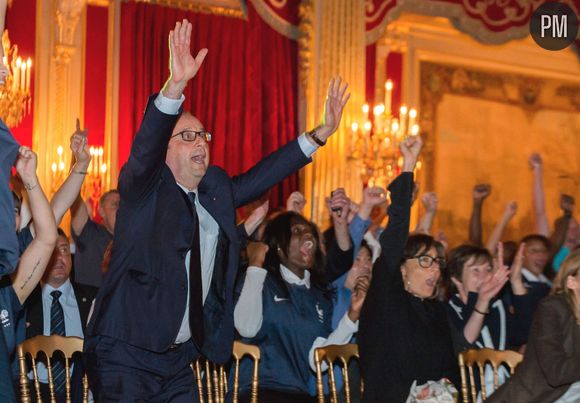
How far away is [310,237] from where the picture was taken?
17.9 feet

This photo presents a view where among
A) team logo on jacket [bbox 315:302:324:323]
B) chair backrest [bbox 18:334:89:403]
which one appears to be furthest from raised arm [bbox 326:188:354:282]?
chair backrest [bbox 18:334:89:403]

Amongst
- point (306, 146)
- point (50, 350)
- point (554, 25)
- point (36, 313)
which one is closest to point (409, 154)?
point (306, 146)

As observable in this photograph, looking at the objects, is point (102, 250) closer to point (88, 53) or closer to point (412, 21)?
point (88, 53)

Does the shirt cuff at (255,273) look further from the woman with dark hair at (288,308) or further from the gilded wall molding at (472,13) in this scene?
the gilded wall molding at (472,13)

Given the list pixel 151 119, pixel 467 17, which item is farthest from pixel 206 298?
pixel 467 17

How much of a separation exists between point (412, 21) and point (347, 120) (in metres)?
1.89

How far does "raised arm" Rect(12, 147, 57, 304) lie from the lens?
132 inches

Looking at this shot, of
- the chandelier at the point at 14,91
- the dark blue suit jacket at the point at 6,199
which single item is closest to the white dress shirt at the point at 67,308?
the dark blue suit jacket at the point at 6,199

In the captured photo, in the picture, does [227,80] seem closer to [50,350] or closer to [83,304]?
[83,304]

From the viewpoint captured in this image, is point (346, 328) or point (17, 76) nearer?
point (346, 328)

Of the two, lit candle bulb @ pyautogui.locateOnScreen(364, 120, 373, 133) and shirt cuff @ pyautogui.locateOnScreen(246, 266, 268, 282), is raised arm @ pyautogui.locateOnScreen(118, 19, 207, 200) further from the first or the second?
lit candle bulb @ pyautogui.locateOnScreen(364, 120, 373, 133)

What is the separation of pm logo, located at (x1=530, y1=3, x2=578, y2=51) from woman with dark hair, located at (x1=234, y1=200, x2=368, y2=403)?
19.5ft

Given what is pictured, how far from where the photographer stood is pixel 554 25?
11.3 m

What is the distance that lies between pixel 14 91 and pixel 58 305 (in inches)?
139
